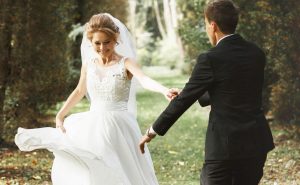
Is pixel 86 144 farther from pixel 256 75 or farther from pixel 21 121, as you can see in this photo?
pixel 21 121

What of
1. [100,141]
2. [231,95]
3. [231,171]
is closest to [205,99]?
[231,95]

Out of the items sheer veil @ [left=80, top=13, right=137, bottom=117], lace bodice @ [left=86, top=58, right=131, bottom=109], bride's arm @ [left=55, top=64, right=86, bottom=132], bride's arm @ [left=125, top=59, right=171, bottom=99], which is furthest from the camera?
sheer veil @ [left=80, top=13, right=137, bottom=117]

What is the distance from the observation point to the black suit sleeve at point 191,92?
3.87 meters

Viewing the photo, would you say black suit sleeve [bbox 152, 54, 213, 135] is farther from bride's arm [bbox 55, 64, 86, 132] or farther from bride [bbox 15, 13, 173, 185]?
bride's arm [bbox 55, 64, 86, 132]

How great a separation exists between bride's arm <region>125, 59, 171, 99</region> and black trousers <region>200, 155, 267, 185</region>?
0.98 meters

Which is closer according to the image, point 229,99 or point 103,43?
point 229,99

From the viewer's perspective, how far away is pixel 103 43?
5.21 meters

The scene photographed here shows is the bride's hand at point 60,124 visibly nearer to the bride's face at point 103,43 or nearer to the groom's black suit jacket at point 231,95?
the bride's face at point 103,43

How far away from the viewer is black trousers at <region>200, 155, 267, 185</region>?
3.94 m

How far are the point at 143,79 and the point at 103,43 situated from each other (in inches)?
19.0

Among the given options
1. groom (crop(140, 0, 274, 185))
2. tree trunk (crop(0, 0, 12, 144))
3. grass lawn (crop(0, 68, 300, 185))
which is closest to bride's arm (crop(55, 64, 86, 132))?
groom (crop(140, 0, 274, 185))

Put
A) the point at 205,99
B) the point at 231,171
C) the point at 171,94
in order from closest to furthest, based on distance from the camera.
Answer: the point at 231,171 → the point at 205,99 → the point at 171,94

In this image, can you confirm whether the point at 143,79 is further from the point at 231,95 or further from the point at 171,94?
the point at 231,95

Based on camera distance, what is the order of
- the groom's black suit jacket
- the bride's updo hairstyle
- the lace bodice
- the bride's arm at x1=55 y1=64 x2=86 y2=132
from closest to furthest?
the groom's black suit jacket
the bride's updo hairstyle
the lace bodice
the bride's arm at x1=55 y1=64 x2=86 y2=132
